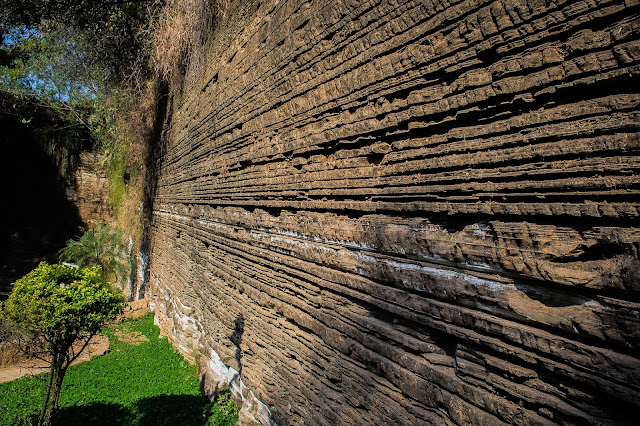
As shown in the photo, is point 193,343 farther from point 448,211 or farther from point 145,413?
point 448,211

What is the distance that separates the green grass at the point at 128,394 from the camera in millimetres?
4996

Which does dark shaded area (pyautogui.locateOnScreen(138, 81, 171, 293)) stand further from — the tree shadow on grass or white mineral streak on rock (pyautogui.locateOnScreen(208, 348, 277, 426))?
white mineral streak on rock (pyautogui.locateOnScreen(208, 348, 277, 426))

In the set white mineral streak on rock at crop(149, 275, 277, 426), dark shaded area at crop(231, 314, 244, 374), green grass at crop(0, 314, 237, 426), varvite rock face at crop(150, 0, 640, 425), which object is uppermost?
varvite rock face at crop(150, 0, 640, 425)

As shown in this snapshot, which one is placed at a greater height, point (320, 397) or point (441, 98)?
point (441, 98)

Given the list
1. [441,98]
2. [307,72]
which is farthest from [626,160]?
[307,72]

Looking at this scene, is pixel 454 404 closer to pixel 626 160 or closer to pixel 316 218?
pixel 626 160

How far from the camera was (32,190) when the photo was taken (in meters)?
13.1

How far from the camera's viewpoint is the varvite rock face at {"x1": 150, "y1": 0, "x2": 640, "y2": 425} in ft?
4.01

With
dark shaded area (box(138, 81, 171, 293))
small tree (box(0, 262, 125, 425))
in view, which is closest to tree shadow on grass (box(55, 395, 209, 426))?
small tree (box(0, 262, 125, 425))

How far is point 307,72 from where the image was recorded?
2.71 m

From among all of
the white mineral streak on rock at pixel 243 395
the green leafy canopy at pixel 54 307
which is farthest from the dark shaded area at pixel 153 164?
the white mineral streak on rock at pixel 243 395

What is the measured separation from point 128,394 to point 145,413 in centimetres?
107

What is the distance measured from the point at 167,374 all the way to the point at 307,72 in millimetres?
6400

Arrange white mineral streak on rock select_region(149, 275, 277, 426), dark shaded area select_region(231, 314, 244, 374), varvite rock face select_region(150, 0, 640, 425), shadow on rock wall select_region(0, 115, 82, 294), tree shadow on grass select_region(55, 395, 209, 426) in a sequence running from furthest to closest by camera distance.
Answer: shadow on rock wall select_region(0, 115, 82, 294) → tree shadow on grass select_region(55, 395, 209, 426) → dark shaded area select_region(231, 314, 244, 374) → white mineral streak on rock select_region(149, 275, 277, 426) → varvite rock face select_region(150, 0, 640, 425)
